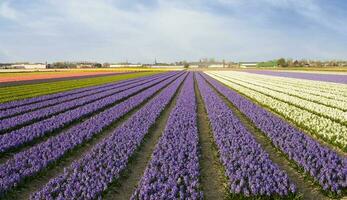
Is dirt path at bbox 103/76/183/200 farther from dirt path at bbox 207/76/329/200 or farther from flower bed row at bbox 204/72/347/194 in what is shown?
flower bed row at bbox 204/72/347/194

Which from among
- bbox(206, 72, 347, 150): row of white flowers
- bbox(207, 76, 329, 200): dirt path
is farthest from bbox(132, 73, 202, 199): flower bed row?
bbox(206, 72, 347, 150): row of white flowers

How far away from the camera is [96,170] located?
9203mm

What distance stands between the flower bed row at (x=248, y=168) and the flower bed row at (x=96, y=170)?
292cm

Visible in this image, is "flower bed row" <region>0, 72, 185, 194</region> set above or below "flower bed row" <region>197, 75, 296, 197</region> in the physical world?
below

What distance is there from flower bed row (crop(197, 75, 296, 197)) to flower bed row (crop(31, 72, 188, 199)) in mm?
2915

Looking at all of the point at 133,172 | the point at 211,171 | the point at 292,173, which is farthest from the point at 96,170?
the point at 292,173

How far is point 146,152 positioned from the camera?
11898mm

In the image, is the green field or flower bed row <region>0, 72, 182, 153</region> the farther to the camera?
the green field

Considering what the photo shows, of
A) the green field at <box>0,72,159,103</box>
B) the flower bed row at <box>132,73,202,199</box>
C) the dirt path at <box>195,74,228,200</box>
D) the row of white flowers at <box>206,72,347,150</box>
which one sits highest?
the flower bed row at <box>132,73,202,199</box>

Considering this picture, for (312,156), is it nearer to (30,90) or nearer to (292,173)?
(292,173)

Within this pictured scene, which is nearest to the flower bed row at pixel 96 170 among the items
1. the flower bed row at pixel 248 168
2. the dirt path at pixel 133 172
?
the dirt path at pixel 133 172

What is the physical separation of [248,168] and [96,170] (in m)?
3.99

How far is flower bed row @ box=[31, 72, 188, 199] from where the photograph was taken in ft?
24.8

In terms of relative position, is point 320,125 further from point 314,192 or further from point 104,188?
point 104,188
